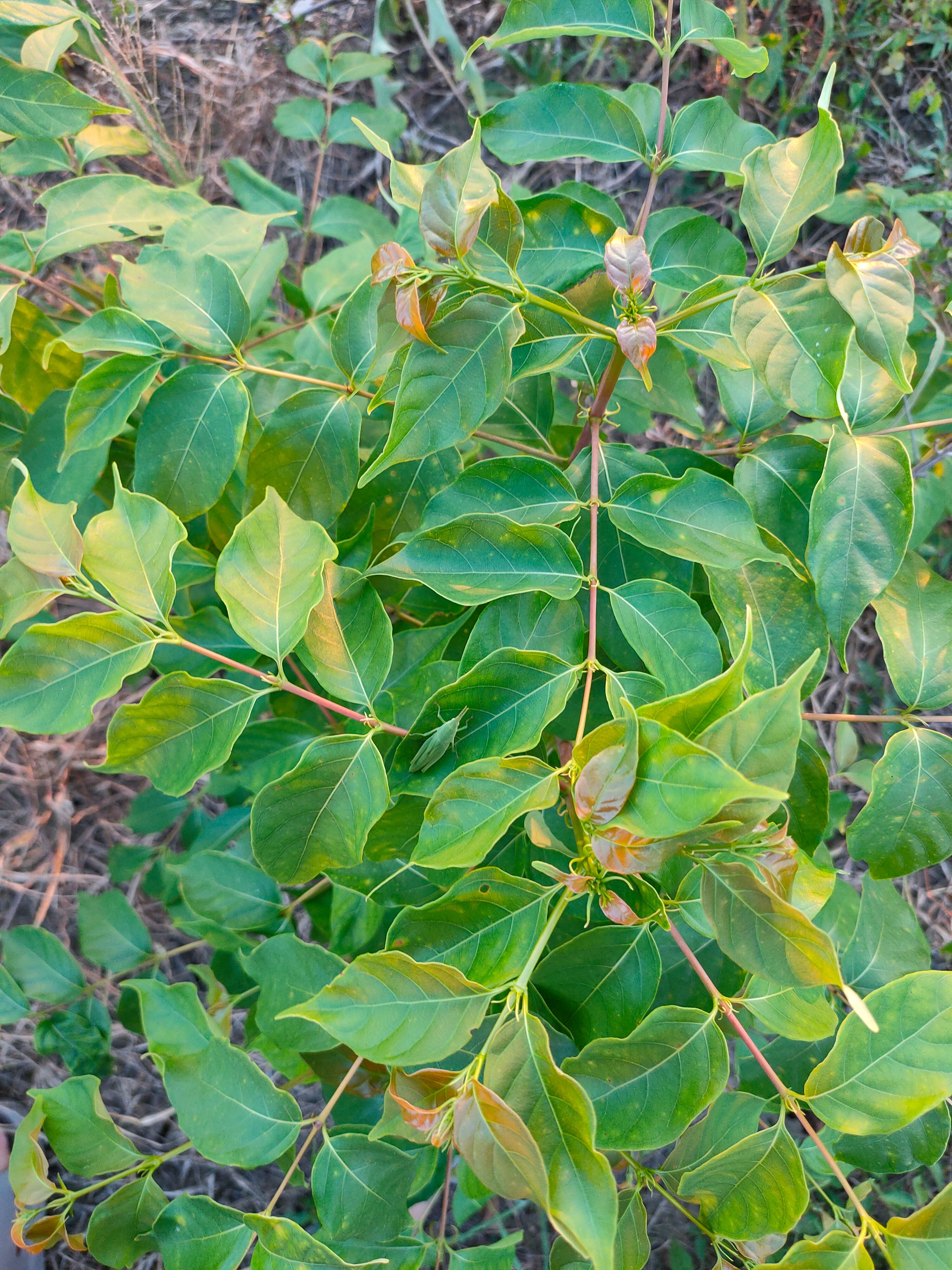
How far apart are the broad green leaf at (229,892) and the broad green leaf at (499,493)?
0.58m

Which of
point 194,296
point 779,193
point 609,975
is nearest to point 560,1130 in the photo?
point 609,975

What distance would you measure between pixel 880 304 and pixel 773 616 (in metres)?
0.29

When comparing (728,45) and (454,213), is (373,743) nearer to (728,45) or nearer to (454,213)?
(454,213)

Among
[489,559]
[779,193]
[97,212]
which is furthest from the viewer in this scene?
[97,212]

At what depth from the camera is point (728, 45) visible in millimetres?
770

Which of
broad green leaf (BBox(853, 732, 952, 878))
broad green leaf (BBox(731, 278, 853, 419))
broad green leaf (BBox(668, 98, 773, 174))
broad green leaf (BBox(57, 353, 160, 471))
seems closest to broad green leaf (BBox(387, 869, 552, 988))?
broad green leaf (BBox(853, 732, 952, 878))

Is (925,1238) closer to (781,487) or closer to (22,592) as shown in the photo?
(781,487)

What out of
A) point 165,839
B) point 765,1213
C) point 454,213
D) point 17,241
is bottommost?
point 165,839

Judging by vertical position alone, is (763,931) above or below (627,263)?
below

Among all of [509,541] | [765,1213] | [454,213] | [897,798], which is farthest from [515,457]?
[765,1213]

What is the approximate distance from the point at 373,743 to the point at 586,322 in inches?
16.6

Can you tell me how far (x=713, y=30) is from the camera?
810mm

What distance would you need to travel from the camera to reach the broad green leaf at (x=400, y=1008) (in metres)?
0.60

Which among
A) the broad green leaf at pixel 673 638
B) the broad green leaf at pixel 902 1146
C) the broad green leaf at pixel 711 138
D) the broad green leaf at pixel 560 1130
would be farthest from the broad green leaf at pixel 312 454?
the broad green leaf at pixel 902 1146
